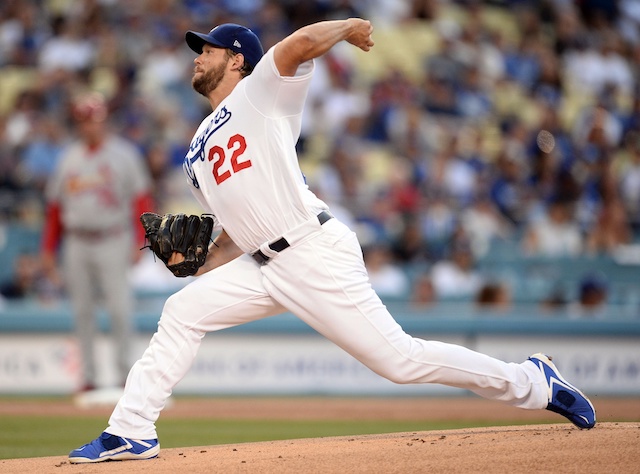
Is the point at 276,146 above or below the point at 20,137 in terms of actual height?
below

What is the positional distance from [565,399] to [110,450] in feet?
7.48

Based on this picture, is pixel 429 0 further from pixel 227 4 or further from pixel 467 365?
pixel 467 365

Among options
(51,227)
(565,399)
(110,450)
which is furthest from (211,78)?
(51,227)

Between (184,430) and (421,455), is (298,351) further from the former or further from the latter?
(421,455)

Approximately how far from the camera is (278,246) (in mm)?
4848

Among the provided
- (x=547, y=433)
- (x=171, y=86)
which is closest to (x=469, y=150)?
(x=171, y=86)

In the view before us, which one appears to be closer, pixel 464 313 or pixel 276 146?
pixel 276 146

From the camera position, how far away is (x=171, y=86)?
46.0 ft

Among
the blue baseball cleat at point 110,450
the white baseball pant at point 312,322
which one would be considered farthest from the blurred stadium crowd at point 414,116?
the blue baseball cleat at point 110,450

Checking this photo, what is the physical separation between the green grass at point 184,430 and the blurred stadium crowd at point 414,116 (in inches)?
129

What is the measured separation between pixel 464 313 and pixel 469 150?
13.0 ft

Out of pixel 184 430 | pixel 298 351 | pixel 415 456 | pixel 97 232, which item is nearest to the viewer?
pixel 415 456

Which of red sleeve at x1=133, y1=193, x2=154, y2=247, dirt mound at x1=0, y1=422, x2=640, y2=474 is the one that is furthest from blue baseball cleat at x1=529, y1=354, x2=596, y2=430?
red sleeve at x1=133, y1=193, x2=154, y2=247

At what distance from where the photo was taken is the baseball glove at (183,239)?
198 inches
